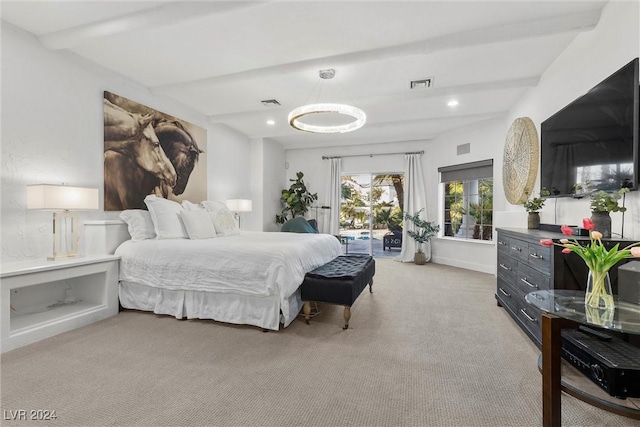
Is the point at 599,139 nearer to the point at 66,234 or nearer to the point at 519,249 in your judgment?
the point at 519,249

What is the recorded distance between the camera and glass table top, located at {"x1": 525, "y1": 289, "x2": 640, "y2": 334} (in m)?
1.31

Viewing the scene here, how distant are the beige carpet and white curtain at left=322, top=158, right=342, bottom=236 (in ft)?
13.3

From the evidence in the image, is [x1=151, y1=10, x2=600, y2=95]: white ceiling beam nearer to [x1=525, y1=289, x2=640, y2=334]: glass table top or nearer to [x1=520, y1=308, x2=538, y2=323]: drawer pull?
[x1=525, y1=289, x2=640, y2=334]: glass table top

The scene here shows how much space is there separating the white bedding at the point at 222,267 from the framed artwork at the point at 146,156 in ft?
2.72

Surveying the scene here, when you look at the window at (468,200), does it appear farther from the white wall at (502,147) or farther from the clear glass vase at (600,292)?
the clear glass vase at (600,292)

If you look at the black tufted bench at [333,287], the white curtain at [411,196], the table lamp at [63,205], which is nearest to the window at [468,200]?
the white curtain at [411,196]

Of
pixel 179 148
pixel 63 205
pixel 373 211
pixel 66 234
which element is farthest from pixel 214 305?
pixel 373 211

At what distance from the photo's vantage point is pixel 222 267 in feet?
9.23

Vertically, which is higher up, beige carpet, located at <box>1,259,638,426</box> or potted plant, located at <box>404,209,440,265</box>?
potted plant, located at <box>404,209,440,265</box>

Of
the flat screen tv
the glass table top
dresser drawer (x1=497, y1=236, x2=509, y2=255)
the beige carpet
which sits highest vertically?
the flat screen tv

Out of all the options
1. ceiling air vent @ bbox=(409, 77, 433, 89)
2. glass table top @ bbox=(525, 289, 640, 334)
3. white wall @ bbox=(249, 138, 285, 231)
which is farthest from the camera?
white wall @ bbox=(249, 138, 285, 231)

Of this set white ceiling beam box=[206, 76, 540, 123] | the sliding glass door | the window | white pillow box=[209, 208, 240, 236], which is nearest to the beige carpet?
white pillow box=[209, 208, 240, 236]

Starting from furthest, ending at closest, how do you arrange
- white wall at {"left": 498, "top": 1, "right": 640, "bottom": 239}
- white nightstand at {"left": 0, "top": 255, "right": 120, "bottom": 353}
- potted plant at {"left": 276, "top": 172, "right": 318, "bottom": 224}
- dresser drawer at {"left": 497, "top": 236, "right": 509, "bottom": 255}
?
potted plant at {"left": 276, "top": 172, "right": 318, "bottom": 224}, dresser drawer at {"left": 497, "top": 236, "right": 509, "bottom": 255}, white nightstand at {"left": 0, "top": 255, "right": 120, "bottom": 353}, white wall at {"left": 498, "top": 1, "right": 640, "bottom": 239}

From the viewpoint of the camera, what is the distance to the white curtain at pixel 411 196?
646cm
